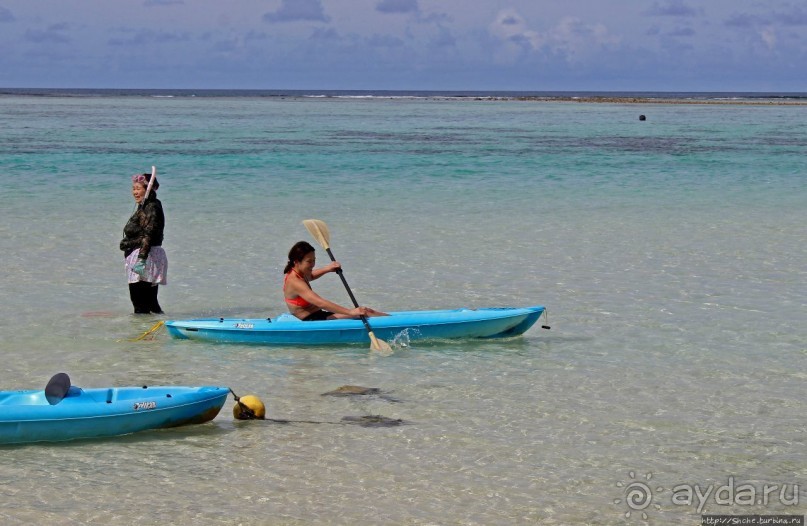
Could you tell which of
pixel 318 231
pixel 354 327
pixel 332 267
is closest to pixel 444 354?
pixel 354 327

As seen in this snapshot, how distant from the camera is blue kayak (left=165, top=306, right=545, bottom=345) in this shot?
37.6 feet

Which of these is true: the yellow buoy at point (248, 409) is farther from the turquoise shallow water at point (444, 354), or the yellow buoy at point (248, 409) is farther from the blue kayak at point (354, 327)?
the blue kayak at point (354, 327)

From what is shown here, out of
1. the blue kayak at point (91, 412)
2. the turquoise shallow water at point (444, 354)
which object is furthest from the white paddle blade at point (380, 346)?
the blue kayak at point (91, 412)

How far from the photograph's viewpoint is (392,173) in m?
32.6

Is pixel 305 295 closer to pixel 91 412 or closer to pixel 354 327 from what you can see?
pixel 354 327

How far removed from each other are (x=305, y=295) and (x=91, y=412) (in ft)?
12.3

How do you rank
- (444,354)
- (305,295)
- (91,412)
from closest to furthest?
(91,412) < (444,354) < (305,295)

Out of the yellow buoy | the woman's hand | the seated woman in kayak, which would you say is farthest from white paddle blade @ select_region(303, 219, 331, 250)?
the yellow buoy

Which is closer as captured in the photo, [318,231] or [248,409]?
[248,409]

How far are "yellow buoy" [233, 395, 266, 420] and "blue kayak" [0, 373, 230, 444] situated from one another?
0.40m

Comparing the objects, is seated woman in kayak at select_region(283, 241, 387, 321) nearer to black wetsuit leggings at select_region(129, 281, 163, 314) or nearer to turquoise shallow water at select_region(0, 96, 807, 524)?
turquoise shallow water at select_region(0, 96, 807, 524)

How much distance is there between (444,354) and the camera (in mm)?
11305

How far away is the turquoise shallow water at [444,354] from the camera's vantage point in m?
7.50

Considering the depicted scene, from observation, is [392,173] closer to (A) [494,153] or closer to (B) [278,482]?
(A) [494,153]
